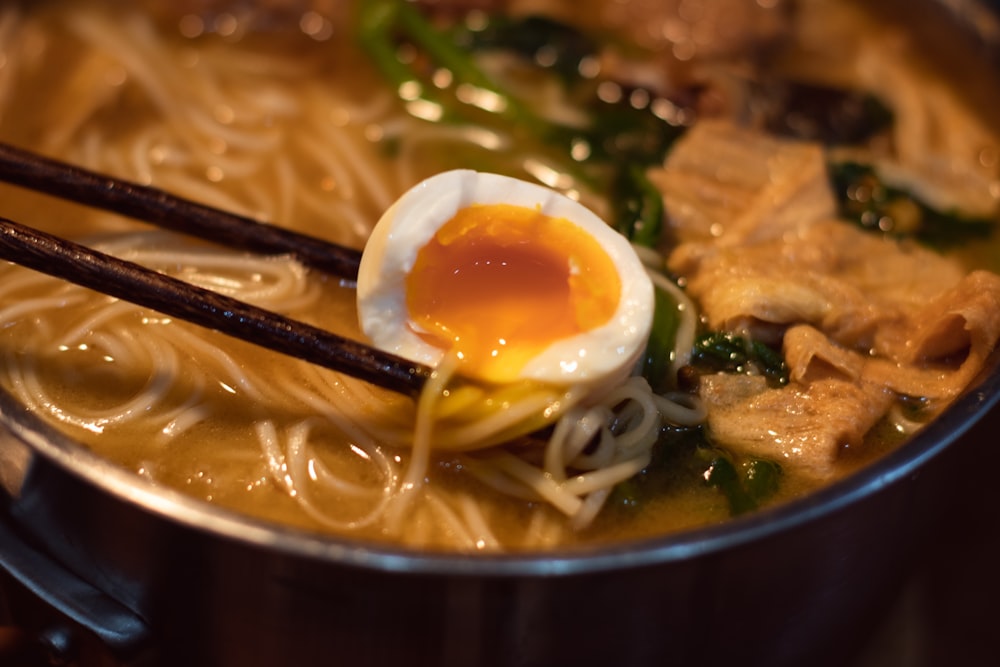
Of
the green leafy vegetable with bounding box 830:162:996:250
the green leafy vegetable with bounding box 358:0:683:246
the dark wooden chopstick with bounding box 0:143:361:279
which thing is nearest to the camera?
the dark wooden chopstick with bounding box 0:143:361:279

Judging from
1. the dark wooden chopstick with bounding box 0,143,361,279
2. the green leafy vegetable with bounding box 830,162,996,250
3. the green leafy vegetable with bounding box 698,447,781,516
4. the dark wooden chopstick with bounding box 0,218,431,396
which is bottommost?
the green leafy vegetable with bounding box 698,447,781,516

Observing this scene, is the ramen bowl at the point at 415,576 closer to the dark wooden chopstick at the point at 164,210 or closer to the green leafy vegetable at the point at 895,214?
the dark wooden chopstick at the point at 164,210

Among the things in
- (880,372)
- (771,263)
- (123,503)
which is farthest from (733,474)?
(123,503)

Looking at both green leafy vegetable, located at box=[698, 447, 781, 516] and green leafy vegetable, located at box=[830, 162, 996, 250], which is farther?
green leafy vegetable, located at box=[830, 162, 996, 250]

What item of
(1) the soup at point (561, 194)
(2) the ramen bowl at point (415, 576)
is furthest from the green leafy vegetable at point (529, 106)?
(2) the ramen bowl at point (415, 576)

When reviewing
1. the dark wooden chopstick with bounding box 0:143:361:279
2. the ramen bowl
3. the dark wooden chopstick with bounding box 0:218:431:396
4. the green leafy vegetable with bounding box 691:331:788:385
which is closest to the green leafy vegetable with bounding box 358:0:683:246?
the green leafy vegetable with bounding box 691:331:788:385

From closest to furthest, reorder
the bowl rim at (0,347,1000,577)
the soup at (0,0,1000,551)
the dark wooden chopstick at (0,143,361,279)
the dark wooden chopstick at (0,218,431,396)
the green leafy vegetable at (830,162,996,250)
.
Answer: the bowl rim at (0,347,1000,577) < the dark wooden chopstick at (0,218,431,396) < the soup at (0,0,1000,551) < the dark wooden chopstick at (0,143,361,279) < the green leafy vegetable at (830,162,996,250)

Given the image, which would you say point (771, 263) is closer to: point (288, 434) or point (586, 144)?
point (586, 144)

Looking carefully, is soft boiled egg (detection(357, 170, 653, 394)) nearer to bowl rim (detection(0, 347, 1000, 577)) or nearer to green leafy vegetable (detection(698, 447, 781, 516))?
green leafy vegetable (detection(698, 447, 781, 516))
